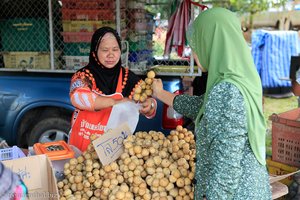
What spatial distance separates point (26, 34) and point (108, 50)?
1.95 metres

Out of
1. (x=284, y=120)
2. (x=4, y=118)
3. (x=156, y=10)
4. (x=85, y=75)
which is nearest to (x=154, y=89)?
(x=85, y=75)

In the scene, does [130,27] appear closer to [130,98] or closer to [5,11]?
[5,11]

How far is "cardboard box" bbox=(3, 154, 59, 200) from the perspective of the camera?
1923 millimetres

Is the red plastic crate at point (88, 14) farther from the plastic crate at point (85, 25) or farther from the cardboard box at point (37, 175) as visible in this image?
the cardboard box at point (37, 175)

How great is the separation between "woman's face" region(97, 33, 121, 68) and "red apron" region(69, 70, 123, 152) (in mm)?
242

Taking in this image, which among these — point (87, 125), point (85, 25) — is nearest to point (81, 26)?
point (85, 25)

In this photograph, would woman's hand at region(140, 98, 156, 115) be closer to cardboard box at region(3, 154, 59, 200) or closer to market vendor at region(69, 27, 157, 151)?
market vendor at region(69, 27, 157, 151)

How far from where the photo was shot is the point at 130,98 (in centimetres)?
279

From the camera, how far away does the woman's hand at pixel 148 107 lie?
2727 millimetres

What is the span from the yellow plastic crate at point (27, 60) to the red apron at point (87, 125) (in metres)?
1.67

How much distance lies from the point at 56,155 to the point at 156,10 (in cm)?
374

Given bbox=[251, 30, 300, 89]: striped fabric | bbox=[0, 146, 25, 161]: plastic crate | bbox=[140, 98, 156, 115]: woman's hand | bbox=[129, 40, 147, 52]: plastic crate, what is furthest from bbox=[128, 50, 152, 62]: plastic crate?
bbox=[251, 30, 300, 89]: striped fabric

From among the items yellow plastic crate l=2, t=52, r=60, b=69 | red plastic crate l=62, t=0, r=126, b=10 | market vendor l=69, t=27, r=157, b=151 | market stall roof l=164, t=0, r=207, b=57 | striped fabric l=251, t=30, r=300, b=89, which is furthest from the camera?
striped fabric l=251, t=30, r=300, b=89

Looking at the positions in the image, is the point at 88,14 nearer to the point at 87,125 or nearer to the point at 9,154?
the point at 87,125
